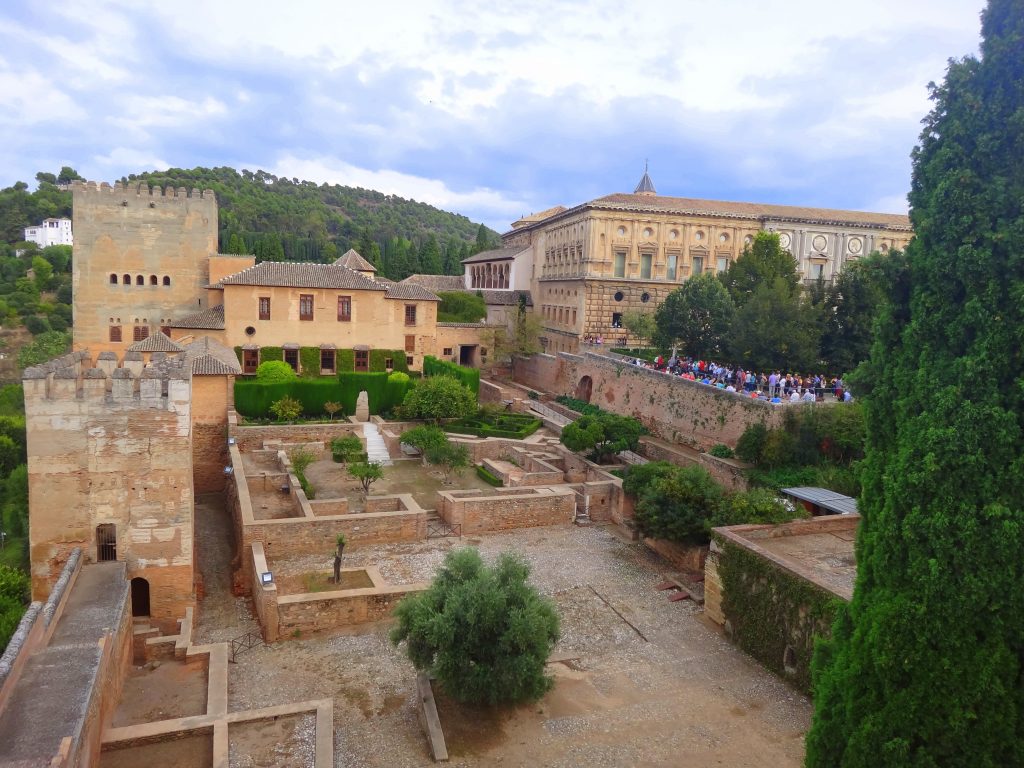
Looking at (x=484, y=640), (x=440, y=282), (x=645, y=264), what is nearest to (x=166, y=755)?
(x=484, y=640)

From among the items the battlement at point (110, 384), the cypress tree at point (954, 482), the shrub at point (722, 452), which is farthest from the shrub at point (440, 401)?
the cypress tree at point (954, 482)

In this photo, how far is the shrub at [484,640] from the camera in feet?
33.1

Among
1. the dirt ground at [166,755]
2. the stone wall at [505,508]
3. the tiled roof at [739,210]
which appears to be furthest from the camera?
the tiled roof at [739,210]

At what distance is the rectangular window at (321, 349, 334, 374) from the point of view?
103 ft

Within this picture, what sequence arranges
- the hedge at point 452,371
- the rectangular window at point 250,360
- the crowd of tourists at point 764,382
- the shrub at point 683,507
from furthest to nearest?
the hedge at point 452,371, the rectangular window at point 250,360, the crowd of tourists at point 764,382, the shrub at point 683,507

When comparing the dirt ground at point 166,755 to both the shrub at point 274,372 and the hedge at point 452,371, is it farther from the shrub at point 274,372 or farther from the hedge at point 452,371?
the hedge at point 452,371

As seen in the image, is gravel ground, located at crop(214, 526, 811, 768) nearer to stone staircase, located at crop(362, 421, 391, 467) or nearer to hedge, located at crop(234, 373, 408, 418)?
stone staircase, located at crop(362, 421, 391, 467)

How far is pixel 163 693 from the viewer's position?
35.5 ft

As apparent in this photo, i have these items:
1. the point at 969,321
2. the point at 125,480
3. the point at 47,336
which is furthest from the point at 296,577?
the point at 47,336

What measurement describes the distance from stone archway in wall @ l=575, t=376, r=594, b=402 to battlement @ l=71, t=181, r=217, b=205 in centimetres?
2027

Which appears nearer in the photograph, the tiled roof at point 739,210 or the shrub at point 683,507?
the shrub at point 683,507

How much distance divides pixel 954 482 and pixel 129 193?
36163 mm

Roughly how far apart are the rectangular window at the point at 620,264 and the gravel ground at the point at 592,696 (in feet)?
83.2

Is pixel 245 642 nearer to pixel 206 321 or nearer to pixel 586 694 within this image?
pixel 586 694
